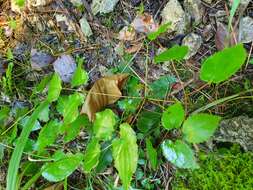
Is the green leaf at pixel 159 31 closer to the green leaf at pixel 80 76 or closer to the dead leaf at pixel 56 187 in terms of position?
the green leaf at pixel 80 76

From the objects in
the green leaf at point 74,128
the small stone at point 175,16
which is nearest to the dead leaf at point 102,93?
the green leaf at point 74,128

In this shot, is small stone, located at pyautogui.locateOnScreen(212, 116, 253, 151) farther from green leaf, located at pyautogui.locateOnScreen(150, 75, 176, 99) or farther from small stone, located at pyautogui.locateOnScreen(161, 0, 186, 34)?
small stone, located at pyautogui.locateOnScreen(161, 0, 186, 34)

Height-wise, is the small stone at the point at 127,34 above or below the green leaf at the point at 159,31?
below

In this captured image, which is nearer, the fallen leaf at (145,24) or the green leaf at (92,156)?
the green leaf at (92,156)

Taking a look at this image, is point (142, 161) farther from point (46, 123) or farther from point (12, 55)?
point (12, 55)

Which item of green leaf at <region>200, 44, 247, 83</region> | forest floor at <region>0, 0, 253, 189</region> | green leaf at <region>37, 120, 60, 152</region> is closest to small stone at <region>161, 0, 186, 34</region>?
forest floor at <region>0, 0, 253, 189</region>

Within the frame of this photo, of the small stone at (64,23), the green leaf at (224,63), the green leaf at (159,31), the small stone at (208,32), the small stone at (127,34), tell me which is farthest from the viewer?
the small stone at (64,23)

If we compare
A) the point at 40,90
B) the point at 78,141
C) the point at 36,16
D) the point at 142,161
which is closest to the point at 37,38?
the point at 36,16
